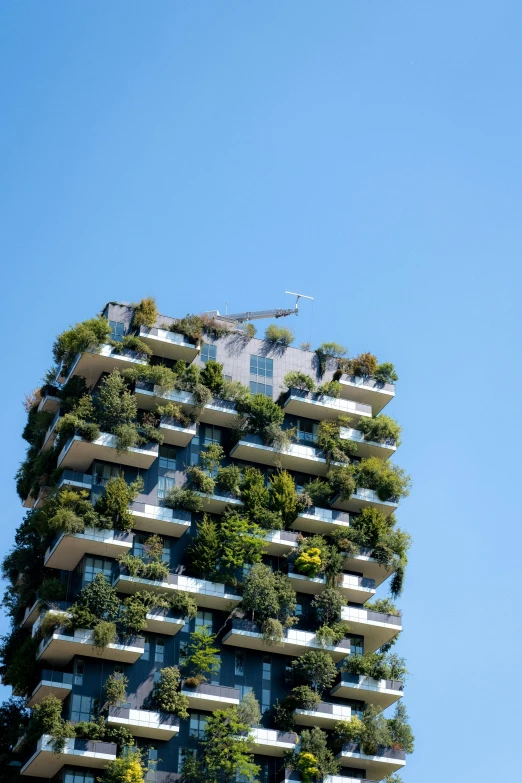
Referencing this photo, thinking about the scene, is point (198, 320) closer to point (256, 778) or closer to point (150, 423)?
point (150, 423)

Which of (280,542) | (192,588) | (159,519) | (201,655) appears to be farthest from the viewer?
(280,542)

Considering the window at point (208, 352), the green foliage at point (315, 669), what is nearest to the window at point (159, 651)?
the green foliage at point (315, 669)

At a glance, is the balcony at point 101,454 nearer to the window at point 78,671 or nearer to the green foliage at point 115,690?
the window at point 78,671

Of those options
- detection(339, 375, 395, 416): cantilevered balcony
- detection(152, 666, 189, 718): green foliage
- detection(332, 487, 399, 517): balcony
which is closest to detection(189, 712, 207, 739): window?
detection(152, 666, 189, 718): green foliage

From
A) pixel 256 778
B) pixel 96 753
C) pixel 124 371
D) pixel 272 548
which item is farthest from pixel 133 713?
pixel 124 371

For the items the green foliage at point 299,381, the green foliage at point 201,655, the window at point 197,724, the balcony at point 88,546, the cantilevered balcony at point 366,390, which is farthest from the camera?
the cantilevered balcony at point 366,390

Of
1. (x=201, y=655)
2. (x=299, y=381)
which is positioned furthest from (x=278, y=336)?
(x=201, y=655)

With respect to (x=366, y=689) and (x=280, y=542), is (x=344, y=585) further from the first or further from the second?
(x=366, y=689)
